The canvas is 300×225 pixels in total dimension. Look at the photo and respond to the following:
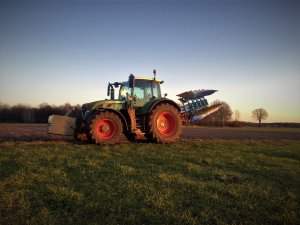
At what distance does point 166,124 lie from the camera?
13.8 m

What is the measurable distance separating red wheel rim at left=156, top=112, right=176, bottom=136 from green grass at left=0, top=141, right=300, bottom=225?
5.55 meters

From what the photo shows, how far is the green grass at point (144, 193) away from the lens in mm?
3918

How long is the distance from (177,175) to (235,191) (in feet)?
4.89

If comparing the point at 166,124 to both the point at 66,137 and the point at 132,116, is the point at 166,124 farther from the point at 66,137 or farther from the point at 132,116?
the point at 66,137

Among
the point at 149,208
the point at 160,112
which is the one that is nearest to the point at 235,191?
the point at 149,208

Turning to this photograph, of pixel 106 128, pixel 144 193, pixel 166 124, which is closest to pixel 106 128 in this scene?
pixel 106 128

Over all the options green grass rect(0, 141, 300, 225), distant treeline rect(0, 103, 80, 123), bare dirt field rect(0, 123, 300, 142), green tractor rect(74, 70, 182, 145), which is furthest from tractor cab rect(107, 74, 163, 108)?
distant treeline rect(0, 103, 80, 123)

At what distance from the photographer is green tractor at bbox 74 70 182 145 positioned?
11.9m

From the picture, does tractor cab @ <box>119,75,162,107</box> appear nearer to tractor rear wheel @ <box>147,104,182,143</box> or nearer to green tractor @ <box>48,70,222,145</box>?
green tractor @ <box>48,70,222,145</box>

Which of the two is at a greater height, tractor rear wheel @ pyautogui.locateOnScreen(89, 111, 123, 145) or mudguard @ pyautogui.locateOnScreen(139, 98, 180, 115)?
mudguard @ pyautogui.locateOnScreen(139, 98, 180, 115)

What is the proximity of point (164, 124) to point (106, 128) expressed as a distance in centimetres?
307

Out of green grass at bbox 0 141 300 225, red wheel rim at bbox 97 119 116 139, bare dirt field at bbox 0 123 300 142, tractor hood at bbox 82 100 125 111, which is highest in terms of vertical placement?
tractor hood at bbox 82 100 125 111

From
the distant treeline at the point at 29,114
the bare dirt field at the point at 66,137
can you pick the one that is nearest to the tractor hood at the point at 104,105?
the bare dirt field at the point at 66,137

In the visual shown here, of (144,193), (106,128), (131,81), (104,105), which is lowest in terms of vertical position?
(144,193)
